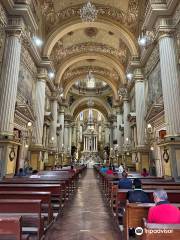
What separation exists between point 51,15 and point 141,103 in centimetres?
1009

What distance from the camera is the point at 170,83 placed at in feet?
29.0

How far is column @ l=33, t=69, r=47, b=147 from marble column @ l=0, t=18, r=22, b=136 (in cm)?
533

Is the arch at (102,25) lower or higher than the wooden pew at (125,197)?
higher

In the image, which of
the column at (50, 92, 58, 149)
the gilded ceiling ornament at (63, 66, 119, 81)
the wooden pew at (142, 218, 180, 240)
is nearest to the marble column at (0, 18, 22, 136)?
the wooden pew at (142, 218, 180, 240)

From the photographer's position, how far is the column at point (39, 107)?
1438 centimetres

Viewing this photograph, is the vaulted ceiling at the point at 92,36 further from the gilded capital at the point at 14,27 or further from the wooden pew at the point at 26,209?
the wooden pew at the point at 26,209

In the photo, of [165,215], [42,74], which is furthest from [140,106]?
[165,215]

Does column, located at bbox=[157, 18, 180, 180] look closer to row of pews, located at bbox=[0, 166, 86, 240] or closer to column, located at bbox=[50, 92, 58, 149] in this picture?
row of pews, located at bbox=[0, 166, 86, 240]

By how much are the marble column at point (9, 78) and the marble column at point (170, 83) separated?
22.7ft

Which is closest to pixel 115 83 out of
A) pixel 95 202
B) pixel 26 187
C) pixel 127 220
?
pixel 95 202

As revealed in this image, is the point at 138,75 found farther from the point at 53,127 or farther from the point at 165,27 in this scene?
the point at 53,127

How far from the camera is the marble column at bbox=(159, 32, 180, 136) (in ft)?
28.0

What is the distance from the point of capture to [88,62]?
1023 inches

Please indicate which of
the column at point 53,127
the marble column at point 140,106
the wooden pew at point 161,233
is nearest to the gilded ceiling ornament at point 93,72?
the column at point 53,127
